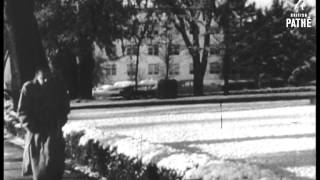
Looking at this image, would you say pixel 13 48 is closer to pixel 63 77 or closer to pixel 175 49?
pixel 63 77

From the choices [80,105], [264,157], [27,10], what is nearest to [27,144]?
[80,105]

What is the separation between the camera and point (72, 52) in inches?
294

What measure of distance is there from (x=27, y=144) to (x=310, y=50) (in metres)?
3.43

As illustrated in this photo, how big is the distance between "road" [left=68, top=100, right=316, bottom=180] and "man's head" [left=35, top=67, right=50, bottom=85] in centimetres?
73

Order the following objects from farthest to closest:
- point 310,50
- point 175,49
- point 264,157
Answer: point 264,157, point 175,49, point 310,50

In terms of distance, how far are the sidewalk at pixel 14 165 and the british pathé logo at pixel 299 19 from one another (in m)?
3.20

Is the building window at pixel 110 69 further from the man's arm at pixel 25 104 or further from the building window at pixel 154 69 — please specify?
the man's arm at pixel 25 104

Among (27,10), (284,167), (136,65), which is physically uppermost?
(27,10)

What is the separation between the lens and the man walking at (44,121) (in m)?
6.95

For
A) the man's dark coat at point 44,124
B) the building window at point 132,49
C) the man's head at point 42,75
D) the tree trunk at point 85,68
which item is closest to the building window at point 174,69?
the building window at point 132,49

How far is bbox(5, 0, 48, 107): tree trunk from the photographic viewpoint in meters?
7.31

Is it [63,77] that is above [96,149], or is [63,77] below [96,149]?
above

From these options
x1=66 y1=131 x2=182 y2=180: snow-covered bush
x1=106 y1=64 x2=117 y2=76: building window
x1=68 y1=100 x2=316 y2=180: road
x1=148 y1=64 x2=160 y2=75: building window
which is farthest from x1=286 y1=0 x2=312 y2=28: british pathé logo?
x1=106 y1=64 x2=117 y2=76: building window

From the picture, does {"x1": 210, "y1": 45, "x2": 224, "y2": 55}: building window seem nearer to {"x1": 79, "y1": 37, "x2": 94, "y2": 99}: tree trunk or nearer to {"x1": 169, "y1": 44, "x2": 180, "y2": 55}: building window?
{"x1": 169, "y1": 44, "x2": 180, "y2": 55}: building window
